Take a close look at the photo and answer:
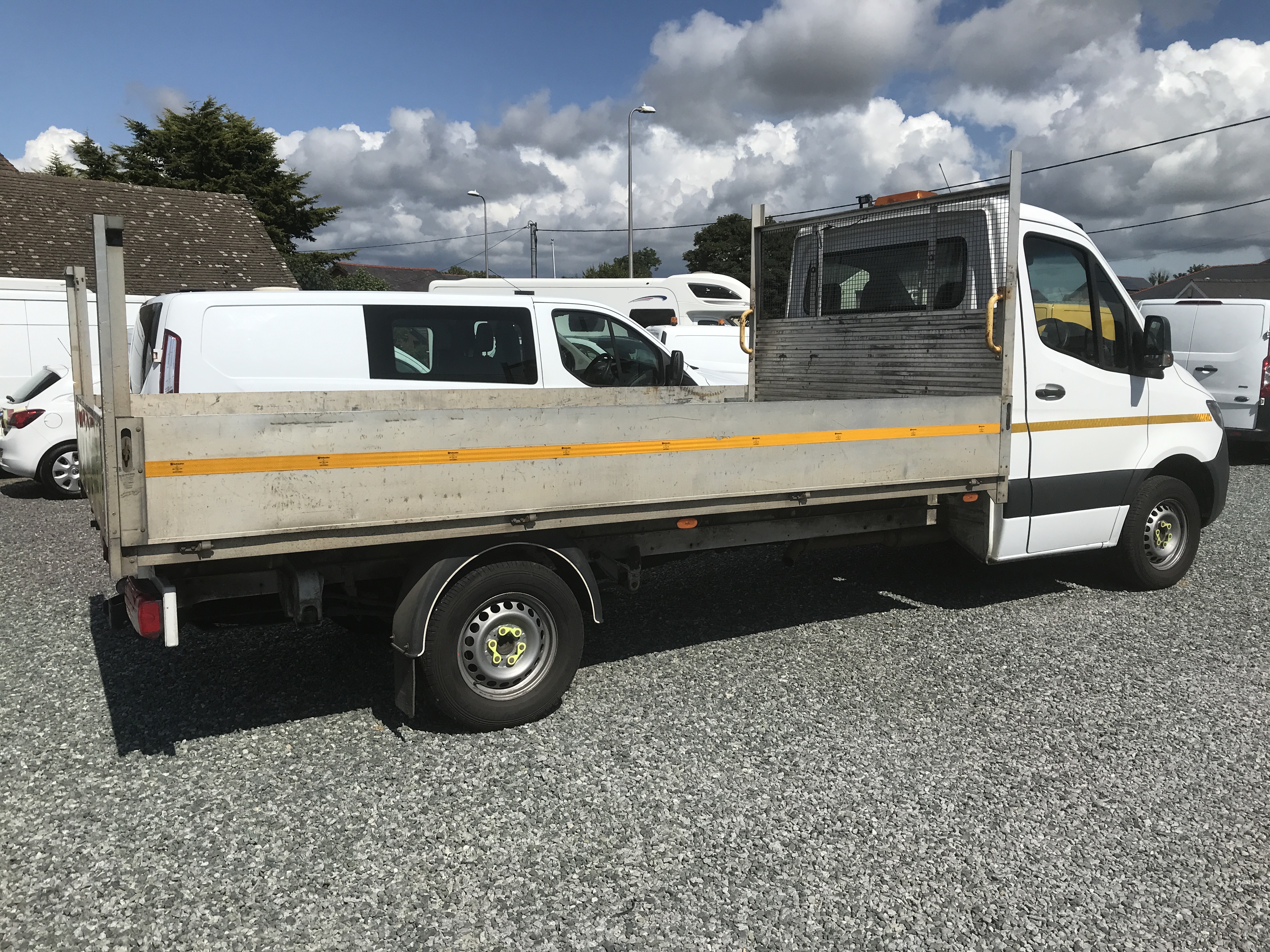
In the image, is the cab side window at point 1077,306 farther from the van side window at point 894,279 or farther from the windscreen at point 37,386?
the windscreen at point 37,386

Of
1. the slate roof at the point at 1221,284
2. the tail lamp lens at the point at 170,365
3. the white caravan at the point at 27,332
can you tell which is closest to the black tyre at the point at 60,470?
the white caravan at the point at 27,332

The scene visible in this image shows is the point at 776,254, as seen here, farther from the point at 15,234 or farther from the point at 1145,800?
the point at 15,234

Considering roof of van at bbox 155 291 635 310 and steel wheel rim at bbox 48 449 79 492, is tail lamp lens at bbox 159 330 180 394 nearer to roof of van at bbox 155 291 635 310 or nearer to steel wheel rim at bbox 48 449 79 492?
roof of van at bbox 155 291 635 310

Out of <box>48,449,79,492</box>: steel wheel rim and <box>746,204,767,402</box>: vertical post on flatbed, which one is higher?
Answer: <box>746,204,767,402</box>: vertical post on flatbed

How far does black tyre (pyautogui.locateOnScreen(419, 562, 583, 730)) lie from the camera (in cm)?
403

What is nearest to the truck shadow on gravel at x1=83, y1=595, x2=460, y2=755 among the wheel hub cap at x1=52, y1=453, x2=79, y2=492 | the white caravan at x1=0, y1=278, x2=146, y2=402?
the wheel hub cap at x1=52, y1=453, x2=79, y2=492

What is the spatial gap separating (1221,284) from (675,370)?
6260 centimetres

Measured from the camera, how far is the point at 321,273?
4203 cm

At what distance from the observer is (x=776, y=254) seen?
6738 millimetres

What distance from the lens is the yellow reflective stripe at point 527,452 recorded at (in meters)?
3.39

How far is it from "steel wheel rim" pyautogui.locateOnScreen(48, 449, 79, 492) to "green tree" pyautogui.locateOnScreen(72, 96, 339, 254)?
28.7 m

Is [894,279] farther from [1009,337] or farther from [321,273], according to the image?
[321,273]

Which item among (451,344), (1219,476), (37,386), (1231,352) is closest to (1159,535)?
(1219,476)

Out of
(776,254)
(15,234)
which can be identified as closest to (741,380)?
(776,254)
